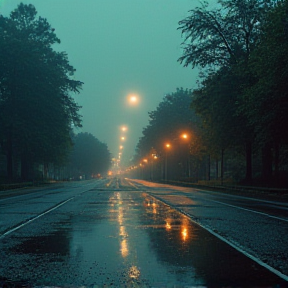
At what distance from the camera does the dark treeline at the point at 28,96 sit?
51.1m

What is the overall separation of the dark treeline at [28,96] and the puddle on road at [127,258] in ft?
130

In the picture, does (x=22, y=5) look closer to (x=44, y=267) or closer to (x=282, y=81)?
(x=282, y=81)

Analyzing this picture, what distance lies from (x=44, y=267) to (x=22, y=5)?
57420mm

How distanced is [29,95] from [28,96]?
380mm

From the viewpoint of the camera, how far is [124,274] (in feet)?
23.0

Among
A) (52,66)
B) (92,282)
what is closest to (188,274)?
(92,282)

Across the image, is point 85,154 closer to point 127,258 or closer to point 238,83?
point 238,83

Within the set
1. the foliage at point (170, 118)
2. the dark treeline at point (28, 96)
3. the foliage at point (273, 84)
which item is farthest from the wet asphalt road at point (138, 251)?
the foliage at point (170, 118)

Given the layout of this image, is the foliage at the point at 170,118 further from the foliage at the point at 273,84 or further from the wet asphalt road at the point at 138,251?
the wet asphalt road at the point at 138,251

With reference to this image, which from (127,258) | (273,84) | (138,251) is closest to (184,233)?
(138,251)

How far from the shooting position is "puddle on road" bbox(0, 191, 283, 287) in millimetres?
6680

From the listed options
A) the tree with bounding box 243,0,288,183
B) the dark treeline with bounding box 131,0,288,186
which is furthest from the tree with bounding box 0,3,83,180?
the tree with bounding box 243,0,288,183

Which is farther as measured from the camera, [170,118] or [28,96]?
[170,118]

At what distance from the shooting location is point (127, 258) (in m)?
8.39
